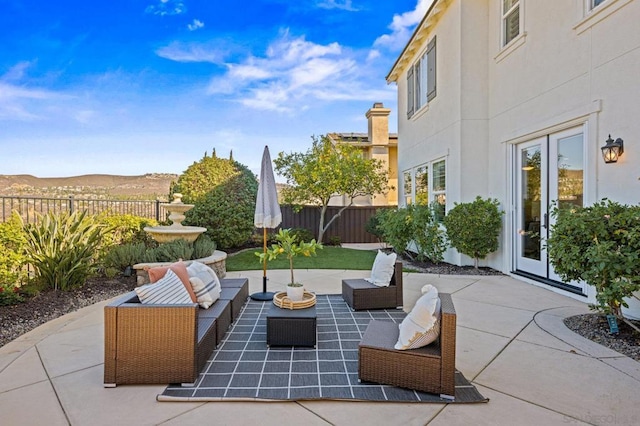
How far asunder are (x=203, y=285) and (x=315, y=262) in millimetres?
5680

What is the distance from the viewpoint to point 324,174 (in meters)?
12.4

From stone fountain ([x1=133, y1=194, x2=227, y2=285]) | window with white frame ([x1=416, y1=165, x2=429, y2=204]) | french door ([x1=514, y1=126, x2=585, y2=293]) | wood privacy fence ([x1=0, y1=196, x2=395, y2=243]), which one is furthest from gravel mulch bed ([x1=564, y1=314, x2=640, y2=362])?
wood privacy fence ([x1=0, y1=196, x2=395, y2=243])

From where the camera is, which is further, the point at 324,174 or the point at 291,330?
the point at 324,174

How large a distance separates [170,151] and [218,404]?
1102cm

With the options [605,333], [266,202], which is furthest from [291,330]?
[605,333]

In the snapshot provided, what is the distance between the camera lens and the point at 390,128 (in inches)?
712

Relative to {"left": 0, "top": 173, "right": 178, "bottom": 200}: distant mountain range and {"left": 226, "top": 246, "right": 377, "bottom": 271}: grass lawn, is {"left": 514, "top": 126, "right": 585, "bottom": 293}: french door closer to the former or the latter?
{"left": 226, "top": 246, "right": 377, "bottom": 271}: grass lawn

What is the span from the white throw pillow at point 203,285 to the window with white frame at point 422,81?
312 inches

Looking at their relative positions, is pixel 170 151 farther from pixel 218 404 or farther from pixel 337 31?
pixel 218 404

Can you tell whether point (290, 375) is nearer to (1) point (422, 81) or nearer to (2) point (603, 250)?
(2) point (603, 250)

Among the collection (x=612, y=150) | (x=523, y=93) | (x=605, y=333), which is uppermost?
(x=523, y=93)

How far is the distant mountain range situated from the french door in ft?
28.8

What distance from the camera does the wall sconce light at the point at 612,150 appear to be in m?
4.66

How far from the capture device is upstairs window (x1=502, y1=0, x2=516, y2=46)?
7.08 metres
